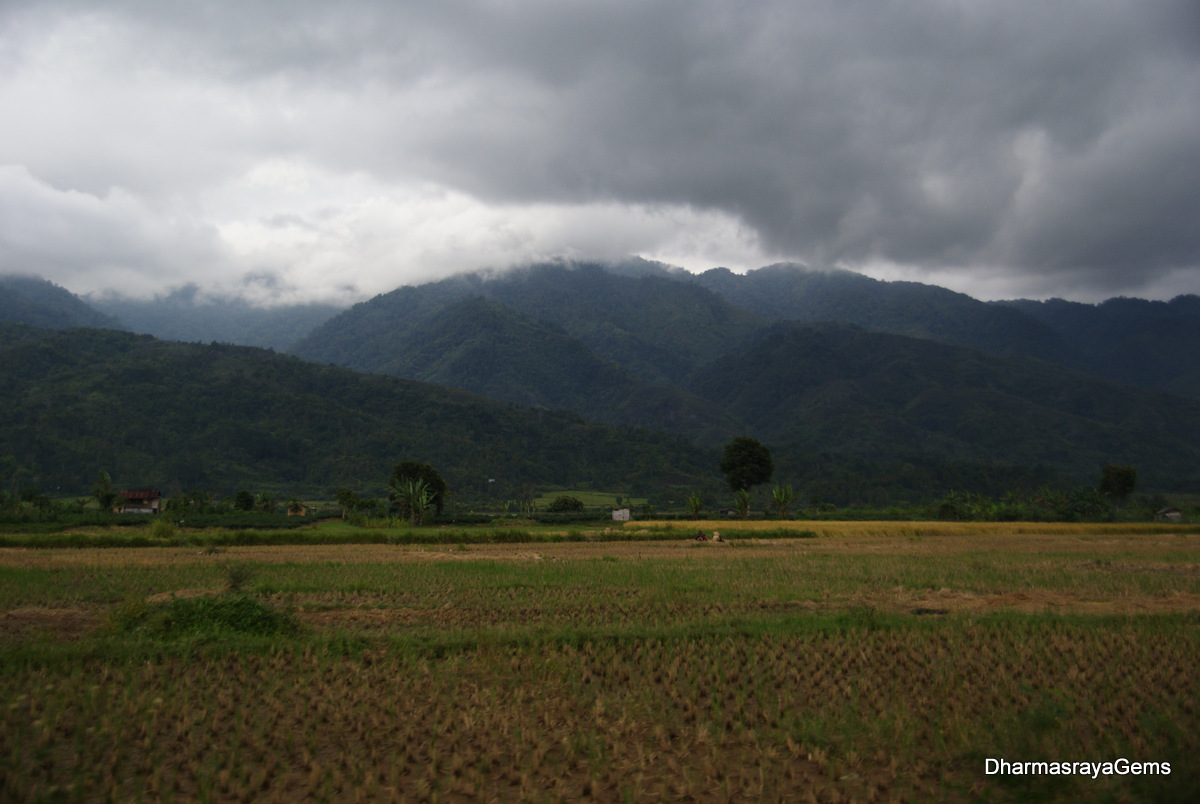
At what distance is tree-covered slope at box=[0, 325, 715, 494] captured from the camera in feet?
450

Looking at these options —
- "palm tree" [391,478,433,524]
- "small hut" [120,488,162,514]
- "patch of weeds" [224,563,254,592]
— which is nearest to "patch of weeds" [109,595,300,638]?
"patch of weeds" [224,563,254,592]

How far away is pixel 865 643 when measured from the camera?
1438cm

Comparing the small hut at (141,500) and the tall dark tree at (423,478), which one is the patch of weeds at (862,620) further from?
the small hut at (141,500)

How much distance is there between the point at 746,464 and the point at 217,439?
432 ft

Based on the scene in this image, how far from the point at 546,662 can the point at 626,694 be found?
2071 millimetres

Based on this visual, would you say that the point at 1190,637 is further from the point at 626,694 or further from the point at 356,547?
the point at 356,547

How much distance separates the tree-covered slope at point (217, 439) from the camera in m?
137

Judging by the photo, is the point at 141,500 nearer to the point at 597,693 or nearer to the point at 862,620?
the point at 597,693

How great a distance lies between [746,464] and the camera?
256 ft

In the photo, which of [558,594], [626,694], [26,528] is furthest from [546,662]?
[26,528]

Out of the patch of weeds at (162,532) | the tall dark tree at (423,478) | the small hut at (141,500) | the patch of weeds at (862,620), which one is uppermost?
the patch of weeds at (862,620)

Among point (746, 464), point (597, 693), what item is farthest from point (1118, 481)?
point (597, 693)

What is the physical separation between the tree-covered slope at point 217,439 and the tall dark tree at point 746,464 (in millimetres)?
75751

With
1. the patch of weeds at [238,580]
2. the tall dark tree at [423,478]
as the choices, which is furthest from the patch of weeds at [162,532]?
the tall dark tree at [423,478]
